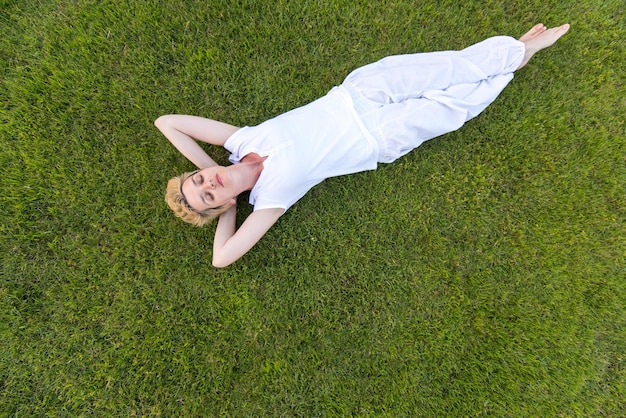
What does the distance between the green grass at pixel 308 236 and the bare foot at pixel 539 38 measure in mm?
188

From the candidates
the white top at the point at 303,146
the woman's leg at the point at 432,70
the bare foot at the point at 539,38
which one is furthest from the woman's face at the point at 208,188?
the bare foot at the point at 539,38

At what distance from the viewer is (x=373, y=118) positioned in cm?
284

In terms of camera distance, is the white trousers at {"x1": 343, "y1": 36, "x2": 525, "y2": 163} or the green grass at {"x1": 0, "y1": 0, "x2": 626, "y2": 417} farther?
the green grass at {"x1": 0, "y1": 0, "x2": 626, "y2": 417}

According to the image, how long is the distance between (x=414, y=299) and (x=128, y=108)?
10.8ft

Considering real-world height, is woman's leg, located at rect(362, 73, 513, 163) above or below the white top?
below

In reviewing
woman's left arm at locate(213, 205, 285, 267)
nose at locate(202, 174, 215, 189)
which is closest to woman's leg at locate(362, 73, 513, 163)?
woman's left arm at locate(213, 205, 285, 267)

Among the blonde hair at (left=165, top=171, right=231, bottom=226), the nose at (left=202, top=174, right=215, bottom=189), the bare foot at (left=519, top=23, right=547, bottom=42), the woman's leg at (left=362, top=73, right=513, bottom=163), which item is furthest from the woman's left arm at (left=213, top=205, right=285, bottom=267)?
the bare foot at (left=519, top=23, right=547, bottom=42)

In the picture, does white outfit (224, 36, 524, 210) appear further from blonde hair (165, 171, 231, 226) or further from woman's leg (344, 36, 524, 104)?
blonde hair (165, 171, 231, 226)

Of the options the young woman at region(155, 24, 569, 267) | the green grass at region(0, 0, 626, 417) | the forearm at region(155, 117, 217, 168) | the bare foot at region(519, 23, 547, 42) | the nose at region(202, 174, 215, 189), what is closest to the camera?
the nose at region(202, 174, 215, 189)

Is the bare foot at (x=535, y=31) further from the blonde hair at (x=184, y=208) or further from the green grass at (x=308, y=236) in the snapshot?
the blonde hair at (x=184, y=208)

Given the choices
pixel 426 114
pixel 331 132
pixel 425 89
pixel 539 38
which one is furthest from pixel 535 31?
pixel 331 132

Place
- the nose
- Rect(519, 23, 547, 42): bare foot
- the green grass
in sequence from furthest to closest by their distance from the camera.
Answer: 1. Rect(519, 23, 547, 42): bare foot
2. the green grass
3. the nose

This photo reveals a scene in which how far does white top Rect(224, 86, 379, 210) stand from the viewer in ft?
8.75

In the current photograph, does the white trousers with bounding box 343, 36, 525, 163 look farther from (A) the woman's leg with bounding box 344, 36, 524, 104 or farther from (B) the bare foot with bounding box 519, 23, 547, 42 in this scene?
(B) the bare foot with bounding box 519, 23, 547, 42
